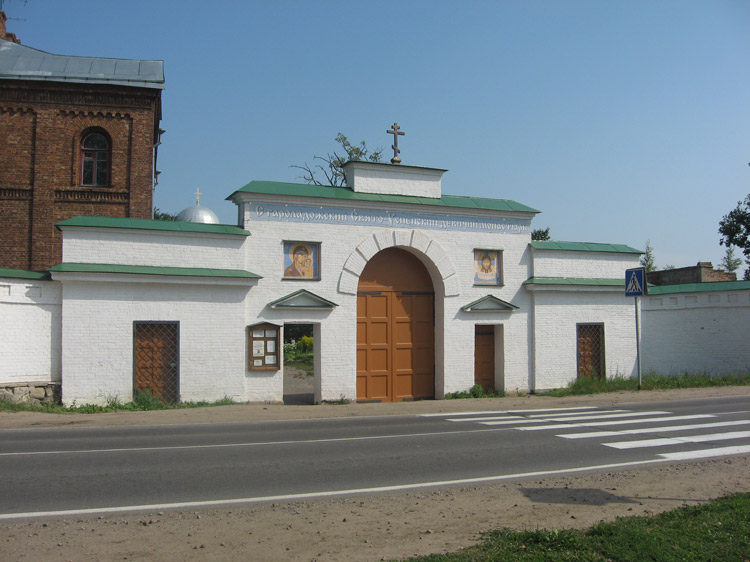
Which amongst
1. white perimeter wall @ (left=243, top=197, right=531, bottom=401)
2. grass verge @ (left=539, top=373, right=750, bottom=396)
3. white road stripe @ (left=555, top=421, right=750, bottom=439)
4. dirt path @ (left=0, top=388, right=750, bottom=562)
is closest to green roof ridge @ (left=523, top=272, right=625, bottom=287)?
white perimeter wall @ (left=243, top=197, right=531, bottom=401)

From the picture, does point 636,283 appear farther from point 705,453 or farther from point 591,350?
point 705,453

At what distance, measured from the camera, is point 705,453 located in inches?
386

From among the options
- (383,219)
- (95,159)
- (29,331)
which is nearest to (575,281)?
(383,219)

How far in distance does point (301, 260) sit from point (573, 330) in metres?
8.70

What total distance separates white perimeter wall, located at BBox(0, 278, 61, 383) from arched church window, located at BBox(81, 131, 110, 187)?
9.70 m

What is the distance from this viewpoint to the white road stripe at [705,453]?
952cm

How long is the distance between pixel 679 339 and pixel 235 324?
1438 centimetres

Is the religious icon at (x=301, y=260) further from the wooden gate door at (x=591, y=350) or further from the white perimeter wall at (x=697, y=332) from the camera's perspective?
the white perimeter wall at (x=697, y=332)

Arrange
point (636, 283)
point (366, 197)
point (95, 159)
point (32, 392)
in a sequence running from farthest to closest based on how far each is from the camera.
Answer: point (95, 159) → point (636, 283) → point (366, 197) → point (32, 392)

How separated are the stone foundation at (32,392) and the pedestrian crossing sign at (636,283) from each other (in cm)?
1517

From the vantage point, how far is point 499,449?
10.1 metres

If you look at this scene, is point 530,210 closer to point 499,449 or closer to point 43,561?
point 499,449

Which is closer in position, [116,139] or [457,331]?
[457,331]

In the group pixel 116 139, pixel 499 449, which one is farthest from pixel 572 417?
pixel 116 139
